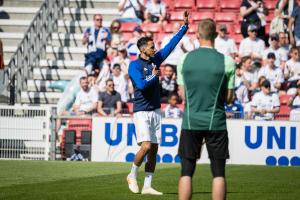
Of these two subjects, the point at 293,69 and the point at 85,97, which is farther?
the point at 293,69

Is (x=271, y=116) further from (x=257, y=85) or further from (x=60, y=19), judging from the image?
(x=60, y=19)

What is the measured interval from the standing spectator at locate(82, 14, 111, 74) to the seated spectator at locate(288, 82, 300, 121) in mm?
5823

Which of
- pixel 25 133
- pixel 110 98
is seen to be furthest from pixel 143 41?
pixel 110 98

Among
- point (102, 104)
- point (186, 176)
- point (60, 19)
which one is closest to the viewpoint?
point (186, 176)

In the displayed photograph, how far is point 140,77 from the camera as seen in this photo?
13.2 metres

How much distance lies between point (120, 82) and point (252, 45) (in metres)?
3.83

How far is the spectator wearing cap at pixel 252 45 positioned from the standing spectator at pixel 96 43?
3.71 metres

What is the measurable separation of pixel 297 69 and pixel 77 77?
599 cm

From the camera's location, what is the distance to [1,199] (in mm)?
12047

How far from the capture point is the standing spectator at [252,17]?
83.8 feet

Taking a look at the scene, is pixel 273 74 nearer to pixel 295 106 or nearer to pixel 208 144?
pixel 295 106

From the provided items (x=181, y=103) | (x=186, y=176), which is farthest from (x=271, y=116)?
(x=186, y=176)

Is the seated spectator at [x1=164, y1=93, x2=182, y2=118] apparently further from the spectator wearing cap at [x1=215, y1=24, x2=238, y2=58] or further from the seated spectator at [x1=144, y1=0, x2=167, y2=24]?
the seated spectator at [x1=144, y1=0, x2=167, y2=24]

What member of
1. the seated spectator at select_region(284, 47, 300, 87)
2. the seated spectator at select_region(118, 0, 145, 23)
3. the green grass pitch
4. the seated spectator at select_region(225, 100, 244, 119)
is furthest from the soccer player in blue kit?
the seated spectator at select_region(118, 0, 145, 23)
